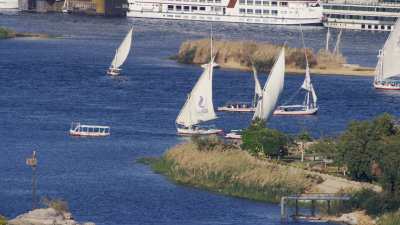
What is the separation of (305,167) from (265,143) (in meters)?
2.54

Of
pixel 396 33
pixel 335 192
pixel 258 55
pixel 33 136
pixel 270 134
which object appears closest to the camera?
pixel 335 192

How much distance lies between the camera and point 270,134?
66938 millimetres

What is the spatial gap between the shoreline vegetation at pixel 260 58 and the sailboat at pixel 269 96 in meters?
23.7

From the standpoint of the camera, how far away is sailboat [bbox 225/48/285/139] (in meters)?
75.5

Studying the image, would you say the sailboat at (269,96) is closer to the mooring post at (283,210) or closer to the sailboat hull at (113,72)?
the mooring post at (283,210)

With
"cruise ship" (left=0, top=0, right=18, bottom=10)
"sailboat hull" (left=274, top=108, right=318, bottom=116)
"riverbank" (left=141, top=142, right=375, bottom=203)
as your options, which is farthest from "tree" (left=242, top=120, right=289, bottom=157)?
"cruise ship" (left=0, top=0, right=18, bottom=10)

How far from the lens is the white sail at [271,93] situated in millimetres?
76062

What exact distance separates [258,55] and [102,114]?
2412 cm

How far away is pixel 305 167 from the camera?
64438 mm

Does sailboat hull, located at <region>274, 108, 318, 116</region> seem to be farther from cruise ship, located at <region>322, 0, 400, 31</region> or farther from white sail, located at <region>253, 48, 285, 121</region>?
cruise ship, located at <region>322, 0, 400, 31</region>

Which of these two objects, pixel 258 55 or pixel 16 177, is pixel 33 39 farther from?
pixel 16 177

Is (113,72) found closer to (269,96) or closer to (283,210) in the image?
(269,96)

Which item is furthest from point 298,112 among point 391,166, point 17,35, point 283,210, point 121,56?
point 17,35

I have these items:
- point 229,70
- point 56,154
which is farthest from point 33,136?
point 229,70
